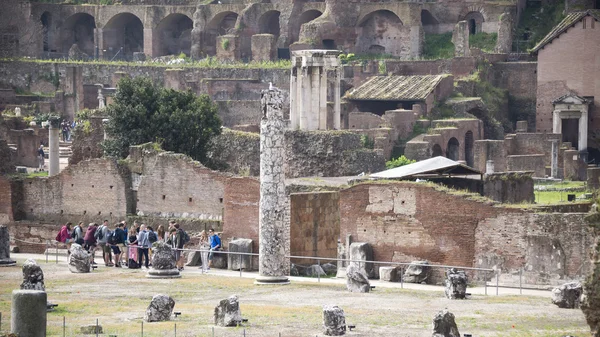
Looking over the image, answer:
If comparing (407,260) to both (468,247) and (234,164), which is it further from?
(234,164)

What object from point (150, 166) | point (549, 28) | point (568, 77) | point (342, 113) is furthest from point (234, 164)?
point (549, 28)

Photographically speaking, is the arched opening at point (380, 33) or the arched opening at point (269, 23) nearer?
the arched opening at point (380, 33)

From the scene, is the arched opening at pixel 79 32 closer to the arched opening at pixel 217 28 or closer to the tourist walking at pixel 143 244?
the arched opening at pixel 217 28

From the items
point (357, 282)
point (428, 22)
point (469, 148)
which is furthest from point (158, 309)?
point (428, 22)

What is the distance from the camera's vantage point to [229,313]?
3425 centimetres

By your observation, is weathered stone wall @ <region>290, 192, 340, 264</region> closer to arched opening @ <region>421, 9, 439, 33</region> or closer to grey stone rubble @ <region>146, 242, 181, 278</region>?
grey stone rubble @ <region>146, 242, 181, 278</region>

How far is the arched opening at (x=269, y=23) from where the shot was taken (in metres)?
88.0

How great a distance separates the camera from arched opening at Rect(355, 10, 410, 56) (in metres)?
82.1

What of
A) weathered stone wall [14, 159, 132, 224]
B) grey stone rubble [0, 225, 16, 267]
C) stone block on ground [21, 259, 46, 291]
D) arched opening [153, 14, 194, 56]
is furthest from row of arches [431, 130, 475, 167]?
stone block on ground [21, 259, 46, 291]

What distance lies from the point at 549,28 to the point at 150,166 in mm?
28936

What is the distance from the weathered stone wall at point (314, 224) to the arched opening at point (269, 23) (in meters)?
42.4

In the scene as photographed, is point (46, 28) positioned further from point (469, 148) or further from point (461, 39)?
point (469, 148)

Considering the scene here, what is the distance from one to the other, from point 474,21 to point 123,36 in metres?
20.7

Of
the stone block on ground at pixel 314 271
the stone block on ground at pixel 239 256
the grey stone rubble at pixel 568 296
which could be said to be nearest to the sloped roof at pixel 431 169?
the stone block on ground at pixel 314 271
